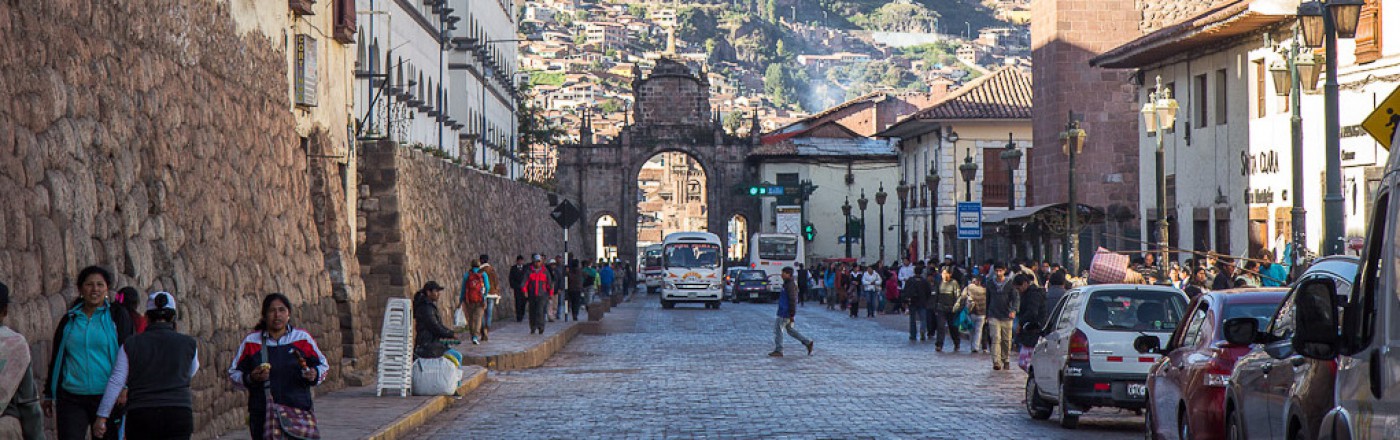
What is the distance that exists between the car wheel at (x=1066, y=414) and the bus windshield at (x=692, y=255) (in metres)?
43.3

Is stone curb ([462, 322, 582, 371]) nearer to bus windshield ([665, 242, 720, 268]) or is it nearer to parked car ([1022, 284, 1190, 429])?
parked car ([1022, 284, 1190, 429])

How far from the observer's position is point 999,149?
62812 millimetres

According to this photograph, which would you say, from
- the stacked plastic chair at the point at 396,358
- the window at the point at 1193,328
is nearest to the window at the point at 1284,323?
the window at the point at 1193,328

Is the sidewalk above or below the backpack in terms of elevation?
below

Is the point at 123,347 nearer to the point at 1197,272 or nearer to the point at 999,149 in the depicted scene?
the point at 1197,272

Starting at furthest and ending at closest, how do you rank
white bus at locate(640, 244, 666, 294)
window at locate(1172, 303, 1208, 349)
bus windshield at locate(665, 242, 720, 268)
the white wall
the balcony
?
the white wall < white bus at locate(640, 244, 666, 294) < the balcony < bus windshield at locate(665, 242, 720, 268) < window at locate(1172, 303, 1208, 349)

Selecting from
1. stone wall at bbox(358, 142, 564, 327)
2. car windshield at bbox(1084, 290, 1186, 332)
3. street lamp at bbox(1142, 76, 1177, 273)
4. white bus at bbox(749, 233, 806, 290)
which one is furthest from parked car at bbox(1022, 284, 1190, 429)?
white bus at bbox(749, 233, 806, 290)

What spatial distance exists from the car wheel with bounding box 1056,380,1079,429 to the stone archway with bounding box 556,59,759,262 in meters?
80.1

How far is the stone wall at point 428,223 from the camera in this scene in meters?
25.8

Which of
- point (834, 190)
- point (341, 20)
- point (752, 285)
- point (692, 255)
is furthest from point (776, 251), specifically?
point (341, 20)

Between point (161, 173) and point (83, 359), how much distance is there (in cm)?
454

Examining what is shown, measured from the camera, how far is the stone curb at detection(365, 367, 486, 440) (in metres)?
14.4

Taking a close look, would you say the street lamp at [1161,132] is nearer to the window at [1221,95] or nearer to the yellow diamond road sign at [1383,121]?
the window at [1221,95]

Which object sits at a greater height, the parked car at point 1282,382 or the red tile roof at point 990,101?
the red tile roof at point 990,101
